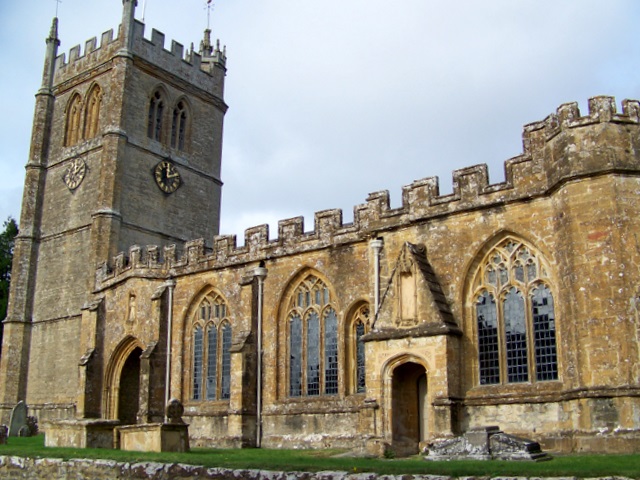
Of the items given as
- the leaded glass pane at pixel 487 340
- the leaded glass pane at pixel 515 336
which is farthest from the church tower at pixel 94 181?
the leaded glass pane at pixel 515 336

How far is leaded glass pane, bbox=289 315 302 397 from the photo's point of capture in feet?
84.4

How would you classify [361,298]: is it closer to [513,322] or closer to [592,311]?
[513,322]

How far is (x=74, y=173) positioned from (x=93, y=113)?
3.46 metres

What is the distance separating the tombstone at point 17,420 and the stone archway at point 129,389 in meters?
4.36

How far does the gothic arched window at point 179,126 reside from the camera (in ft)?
136

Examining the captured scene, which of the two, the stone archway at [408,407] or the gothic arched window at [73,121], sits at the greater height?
the gothic arched window at [73,121]

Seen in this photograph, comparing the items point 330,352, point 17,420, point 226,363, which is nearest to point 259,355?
point 226,363

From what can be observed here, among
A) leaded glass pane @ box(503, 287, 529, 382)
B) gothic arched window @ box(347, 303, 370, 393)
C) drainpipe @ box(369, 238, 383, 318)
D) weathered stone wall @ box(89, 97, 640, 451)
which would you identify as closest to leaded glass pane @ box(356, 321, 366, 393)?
gothic arched window @ box(347, 303, 370, 393)

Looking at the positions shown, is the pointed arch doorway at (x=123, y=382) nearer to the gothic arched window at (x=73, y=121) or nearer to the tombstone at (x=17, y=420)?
the tombstone at (x=17, y=420)

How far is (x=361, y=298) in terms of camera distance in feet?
78.8

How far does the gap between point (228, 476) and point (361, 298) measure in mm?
10871

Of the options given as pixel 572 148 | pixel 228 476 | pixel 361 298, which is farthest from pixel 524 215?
pixel 228 476

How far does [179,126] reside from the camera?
1649 inches

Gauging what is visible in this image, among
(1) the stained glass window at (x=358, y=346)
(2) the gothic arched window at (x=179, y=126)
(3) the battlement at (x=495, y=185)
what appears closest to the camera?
(3) the battlement at (x=495, y=185)
